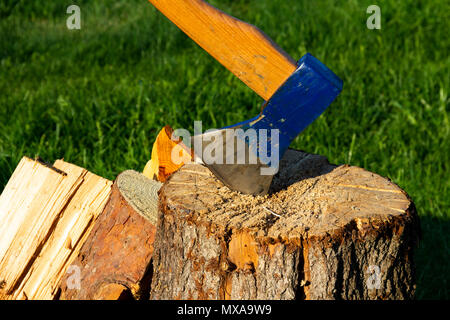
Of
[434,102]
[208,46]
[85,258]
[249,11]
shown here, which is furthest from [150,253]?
[249,11]

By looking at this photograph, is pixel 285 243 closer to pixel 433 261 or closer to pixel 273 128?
pixel 273 128

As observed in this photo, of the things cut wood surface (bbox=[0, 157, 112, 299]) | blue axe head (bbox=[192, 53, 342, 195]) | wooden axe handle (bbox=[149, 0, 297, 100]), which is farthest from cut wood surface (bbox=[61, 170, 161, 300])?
wooden axe handle (bbox=[149, 0, 297, 100])

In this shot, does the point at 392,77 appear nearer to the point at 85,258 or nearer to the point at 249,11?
the point at 249,11

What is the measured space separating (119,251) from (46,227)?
0.45 metres

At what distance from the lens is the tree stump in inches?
78.1

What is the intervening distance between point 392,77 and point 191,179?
285 centimetres

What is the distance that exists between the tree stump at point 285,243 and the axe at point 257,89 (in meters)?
0.17

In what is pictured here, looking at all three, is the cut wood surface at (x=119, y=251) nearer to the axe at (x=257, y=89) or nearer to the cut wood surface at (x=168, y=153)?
the cut wood surface at (x=168, y=153)

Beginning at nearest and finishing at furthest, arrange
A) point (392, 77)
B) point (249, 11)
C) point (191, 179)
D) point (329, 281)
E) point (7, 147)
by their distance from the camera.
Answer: point (329, 281), point (191, 179), point (7, 147), point (392, 77), point (249, 11)

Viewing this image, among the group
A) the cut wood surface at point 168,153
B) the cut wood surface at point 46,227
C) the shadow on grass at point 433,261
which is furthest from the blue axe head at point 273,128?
the shadow on grass at point 433,261

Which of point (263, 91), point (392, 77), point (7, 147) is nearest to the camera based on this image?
point (263, 91)

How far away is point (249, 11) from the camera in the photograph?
569cm

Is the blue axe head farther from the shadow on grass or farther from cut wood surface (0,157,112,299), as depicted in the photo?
the shadow on grass

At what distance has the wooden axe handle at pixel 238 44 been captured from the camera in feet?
7.06
